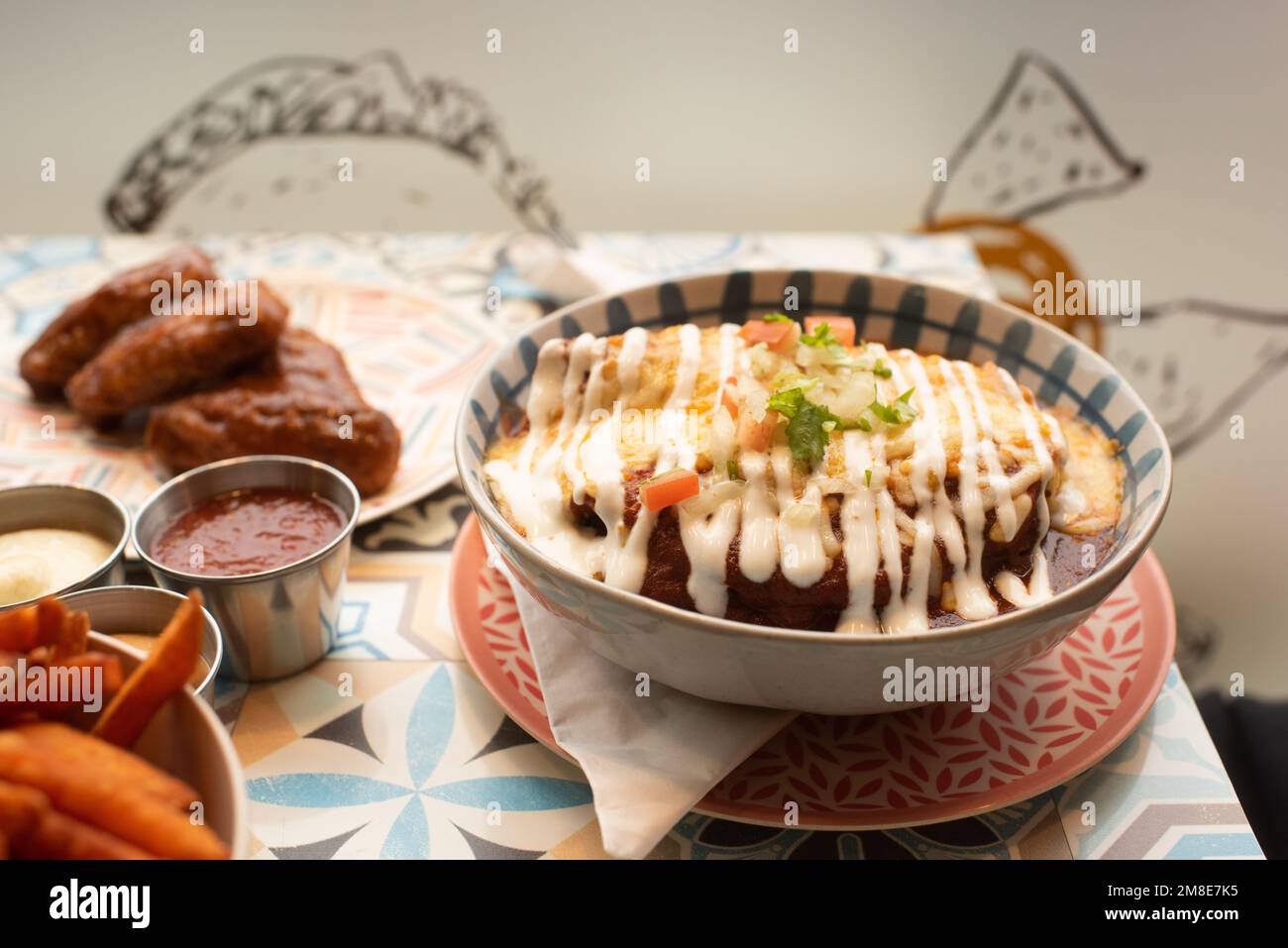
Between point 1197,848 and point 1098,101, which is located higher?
point 1098,101

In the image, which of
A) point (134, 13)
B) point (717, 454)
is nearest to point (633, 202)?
point (134, 13)

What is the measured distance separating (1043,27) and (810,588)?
11.5ft

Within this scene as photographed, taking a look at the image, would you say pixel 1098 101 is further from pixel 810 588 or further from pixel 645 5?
pixel 810 588

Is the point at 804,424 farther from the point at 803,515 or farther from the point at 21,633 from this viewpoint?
the point at 21,633

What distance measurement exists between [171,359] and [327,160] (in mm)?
2211

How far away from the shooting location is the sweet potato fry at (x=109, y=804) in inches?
44.3

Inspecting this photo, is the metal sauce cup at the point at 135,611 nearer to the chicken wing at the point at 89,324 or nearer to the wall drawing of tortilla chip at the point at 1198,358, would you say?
the chicken wing at the point at 89,324

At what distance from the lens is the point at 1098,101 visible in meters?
4.27

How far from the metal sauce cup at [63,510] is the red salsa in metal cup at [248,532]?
0.09 metres

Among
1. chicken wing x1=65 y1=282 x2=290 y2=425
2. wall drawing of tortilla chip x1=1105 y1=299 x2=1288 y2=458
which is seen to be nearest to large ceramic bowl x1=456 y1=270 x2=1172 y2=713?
chicken wing x1=65 y1=282 x2=290 y2=425

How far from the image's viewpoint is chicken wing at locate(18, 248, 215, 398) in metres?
2.66

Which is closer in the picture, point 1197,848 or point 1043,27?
point 1197,848

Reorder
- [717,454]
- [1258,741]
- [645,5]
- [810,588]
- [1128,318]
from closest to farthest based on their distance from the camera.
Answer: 1. [810,588]
2. [717,454]
3. [1258,741]
4. [645,5]
5. [1128,318]
